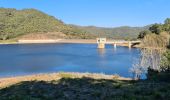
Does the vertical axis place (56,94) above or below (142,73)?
above

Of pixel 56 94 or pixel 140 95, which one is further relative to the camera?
pixel 56 94

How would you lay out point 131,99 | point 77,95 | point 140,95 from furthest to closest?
point 77,95 < point 140,95 < point 131,99

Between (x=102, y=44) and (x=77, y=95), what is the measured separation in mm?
164113

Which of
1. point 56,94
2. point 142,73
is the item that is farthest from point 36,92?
point 142,73

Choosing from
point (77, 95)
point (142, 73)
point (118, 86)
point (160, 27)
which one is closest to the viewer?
point (77, 95)

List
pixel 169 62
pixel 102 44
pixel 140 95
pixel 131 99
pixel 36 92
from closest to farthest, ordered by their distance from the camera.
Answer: pixel 131 99, pixel 140 95, pixel 36 92, pixel 169 62, pixel 102 44

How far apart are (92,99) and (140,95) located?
2.20 meters

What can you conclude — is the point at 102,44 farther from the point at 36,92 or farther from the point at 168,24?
the point at 36,92

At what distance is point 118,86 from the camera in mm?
21391

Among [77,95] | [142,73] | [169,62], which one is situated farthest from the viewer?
[142,73]

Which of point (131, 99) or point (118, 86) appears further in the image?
point (118, 86)

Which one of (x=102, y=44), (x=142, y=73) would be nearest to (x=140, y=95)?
(x=142, y=73)

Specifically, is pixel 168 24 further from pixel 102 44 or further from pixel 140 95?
pixel 140 95

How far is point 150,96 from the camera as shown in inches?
650
